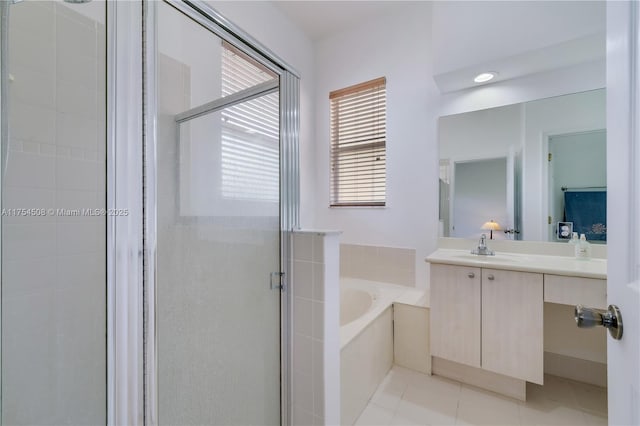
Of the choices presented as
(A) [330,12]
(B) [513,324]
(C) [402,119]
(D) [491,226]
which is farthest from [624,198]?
(A) [330,12]

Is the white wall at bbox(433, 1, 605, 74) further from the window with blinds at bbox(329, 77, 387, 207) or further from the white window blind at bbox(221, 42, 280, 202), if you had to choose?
the white window blind at bbox(221, 42, 280, 202)

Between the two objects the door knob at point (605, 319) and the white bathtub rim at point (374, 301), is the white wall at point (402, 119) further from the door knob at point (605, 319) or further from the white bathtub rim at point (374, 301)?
the door knob at point (605, 319)

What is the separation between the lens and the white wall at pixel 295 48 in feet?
6.68

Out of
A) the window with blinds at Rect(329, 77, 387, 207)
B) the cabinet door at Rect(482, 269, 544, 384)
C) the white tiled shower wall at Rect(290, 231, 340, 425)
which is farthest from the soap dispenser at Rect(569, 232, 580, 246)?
the white tiled shower wall at Rect(290, 231, 340, 425)

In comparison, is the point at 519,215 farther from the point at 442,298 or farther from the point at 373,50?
the point at 373,50

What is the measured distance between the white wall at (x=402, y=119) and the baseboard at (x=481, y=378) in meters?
0.63

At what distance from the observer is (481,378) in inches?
69.3

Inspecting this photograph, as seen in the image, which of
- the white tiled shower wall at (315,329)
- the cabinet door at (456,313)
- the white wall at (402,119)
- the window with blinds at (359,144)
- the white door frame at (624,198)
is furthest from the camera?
the window with blinds at (359,144)

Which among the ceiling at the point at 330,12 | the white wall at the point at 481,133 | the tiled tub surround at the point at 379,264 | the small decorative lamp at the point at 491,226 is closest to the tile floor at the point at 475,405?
the tiled tub surround at the point at 379,264

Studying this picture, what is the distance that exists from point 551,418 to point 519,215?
1.24 meters

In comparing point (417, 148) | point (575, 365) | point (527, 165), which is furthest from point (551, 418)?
point (417, 148)

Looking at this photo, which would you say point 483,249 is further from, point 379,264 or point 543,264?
point 379,264

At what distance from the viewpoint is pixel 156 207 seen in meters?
0.78

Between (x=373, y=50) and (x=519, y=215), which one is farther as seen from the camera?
(x=373, y=50)
